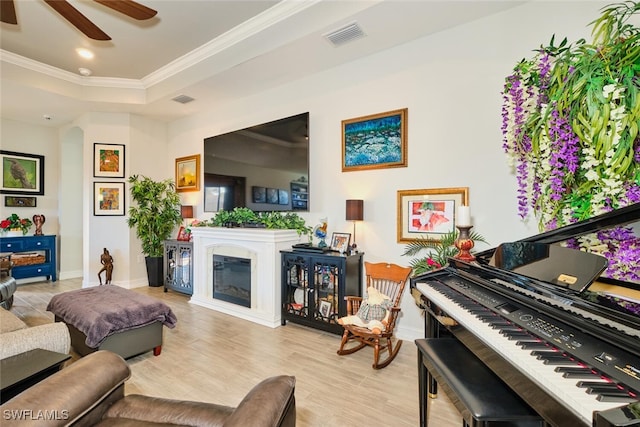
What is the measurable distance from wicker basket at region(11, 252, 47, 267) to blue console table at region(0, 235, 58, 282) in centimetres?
5

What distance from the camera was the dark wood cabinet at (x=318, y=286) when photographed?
2.80 meters

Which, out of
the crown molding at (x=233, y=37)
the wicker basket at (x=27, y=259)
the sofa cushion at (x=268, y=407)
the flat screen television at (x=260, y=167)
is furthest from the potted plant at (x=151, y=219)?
the sofa cushion at (x=268, y=407)

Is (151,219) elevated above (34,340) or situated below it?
above

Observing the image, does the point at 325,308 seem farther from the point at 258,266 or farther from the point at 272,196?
the point at 272,196

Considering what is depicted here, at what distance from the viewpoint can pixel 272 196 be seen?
3.61 metres

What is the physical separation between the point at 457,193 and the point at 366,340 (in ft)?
4.94

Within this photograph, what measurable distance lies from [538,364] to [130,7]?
2907mm

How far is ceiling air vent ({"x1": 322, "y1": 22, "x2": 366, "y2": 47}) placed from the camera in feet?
8.42

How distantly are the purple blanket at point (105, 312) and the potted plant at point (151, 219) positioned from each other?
6.93 ft

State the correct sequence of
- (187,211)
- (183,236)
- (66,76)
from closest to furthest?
1. (66,76)
2. (183,236)
3. (187,211)

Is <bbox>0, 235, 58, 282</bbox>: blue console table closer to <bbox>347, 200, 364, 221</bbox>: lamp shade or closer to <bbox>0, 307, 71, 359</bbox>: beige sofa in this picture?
<bbox>0, 307, 71, 359</bbox>: beige sofa

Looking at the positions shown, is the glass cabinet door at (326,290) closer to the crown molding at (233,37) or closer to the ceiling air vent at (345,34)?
the ceiling air vent at (345,34)

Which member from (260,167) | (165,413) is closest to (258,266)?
(260,167)

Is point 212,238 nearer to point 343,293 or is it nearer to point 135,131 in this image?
point 343,293
